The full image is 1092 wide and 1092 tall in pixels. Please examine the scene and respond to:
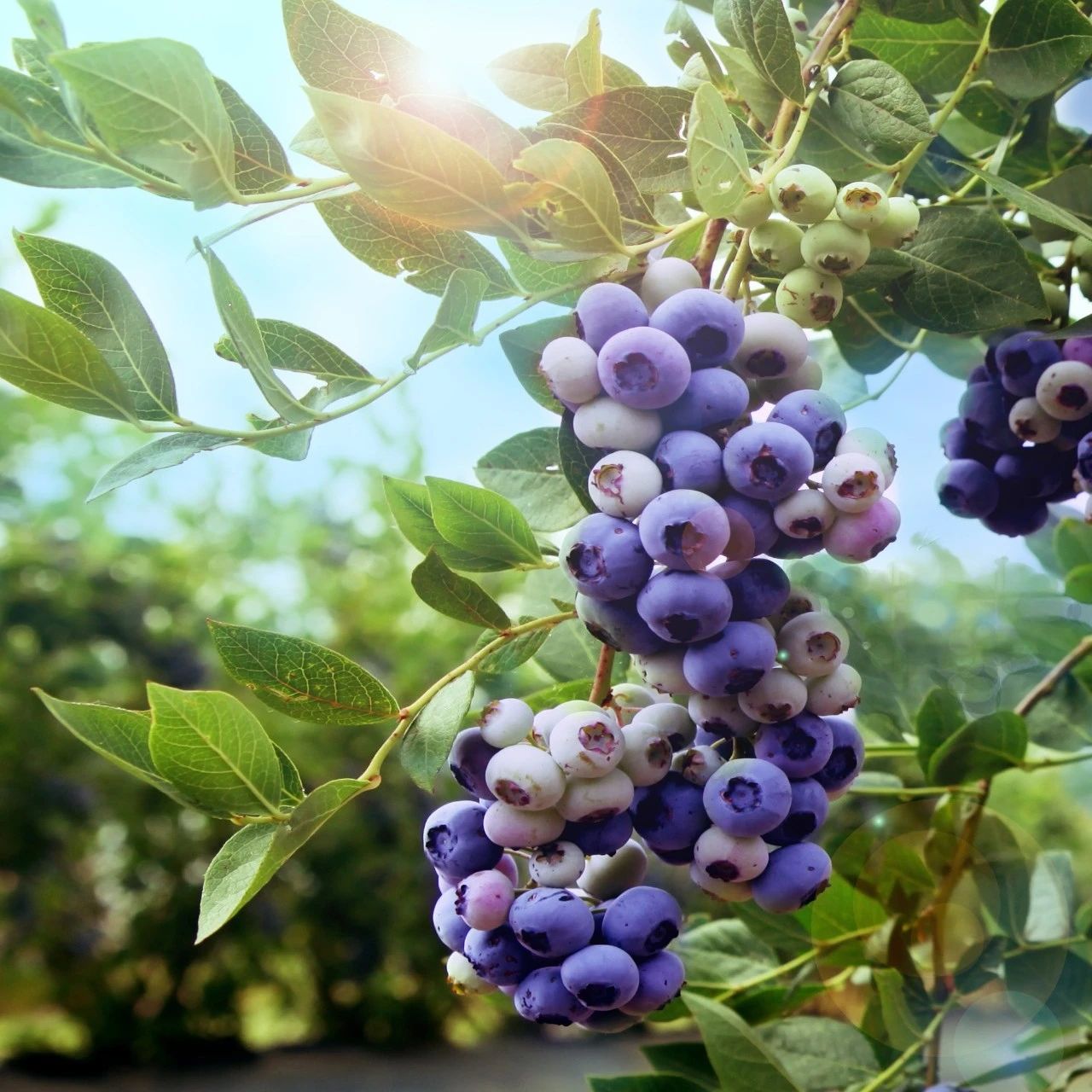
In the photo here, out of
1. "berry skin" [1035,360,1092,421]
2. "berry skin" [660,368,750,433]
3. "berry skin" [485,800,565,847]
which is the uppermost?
"berry skin" [1035,360,1092,421]

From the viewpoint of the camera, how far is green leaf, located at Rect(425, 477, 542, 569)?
0.37m

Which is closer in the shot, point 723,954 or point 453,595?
point 453,595

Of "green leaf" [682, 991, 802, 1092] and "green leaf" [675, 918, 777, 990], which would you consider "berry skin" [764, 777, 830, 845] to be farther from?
"green leaf" [675, 918, 777, 990]

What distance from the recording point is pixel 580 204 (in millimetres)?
320

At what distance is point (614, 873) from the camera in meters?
0.37

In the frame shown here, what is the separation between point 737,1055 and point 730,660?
0.19 meters

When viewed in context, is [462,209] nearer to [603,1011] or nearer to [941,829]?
[603,1011]

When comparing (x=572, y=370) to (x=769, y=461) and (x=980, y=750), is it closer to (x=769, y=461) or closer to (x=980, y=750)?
(x=769, y=461)

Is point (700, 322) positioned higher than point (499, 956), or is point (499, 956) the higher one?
point (700, 322)

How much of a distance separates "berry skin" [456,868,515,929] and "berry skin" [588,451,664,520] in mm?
122

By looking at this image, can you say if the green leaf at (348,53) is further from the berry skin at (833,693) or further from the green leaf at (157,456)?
the berry skin at (833,693)

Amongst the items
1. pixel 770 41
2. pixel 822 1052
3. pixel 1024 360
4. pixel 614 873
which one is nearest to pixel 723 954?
pixel 822 1052

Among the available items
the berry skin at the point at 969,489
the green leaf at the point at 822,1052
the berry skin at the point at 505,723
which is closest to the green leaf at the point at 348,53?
the berry skin at the point at 505,723

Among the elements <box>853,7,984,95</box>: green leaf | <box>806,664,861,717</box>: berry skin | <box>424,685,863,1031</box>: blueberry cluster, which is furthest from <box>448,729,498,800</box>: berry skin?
<box>853,7,984,95</box>: green leaf
